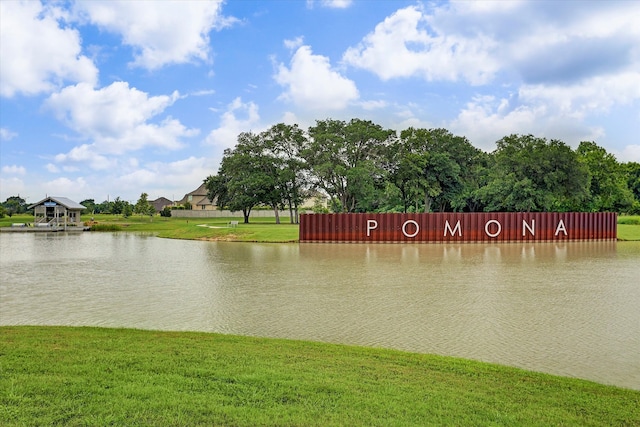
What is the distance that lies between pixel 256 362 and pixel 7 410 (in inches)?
106

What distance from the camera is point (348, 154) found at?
168ft

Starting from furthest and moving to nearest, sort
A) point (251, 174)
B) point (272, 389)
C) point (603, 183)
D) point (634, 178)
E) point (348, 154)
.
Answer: point (634, 178)
point (603, 183)
point (251, 174)
point (348, 154)
point (272, 389)

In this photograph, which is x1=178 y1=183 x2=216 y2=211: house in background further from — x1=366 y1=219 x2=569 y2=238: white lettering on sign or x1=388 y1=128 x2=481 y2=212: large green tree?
x1=366 y1=219 x2=569 y2=238: white lettering on sign

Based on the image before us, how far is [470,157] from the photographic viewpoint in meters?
60.3

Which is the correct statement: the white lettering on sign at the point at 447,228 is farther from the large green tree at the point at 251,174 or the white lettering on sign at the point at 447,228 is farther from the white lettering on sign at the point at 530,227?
the large green tree at the point at 251,174

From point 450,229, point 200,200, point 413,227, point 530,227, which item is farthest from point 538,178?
point 200,200

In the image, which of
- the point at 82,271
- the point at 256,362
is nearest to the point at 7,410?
the point at 256,362

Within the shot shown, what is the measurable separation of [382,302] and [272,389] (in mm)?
7137

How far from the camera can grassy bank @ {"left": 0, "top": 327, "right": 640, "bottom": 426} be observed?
15.3 ft

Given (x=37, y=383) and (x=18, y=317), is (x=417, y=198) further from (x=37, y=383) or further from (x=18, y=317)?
(x=37, y=383)

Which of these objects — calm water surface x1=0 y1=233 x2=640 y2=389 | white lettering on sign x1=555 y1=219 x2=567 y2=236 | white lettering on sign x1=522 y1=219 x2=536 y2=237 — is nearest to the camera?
calm water surface x1=0 y1=233 x2=640 y2=389

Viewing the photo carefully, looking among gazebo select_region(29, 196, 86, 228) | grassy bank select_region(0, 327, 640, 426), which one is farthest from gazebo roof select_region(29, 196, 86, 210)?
grassy bank select_region(0, 327, 640, 426)

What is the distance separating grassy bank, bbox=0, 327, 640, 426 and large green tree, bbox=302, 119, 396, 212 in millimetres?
42106

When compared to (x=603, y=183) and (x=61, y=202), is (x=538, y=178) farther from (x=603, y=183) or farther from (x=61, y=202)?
(x=61, y=202)
